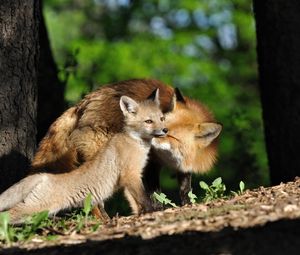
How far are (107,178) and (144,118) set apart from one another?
36.5 inches

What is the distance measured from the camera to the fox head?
9.33m

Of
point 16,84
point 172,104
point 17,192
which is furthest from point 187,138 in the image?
point 17,192

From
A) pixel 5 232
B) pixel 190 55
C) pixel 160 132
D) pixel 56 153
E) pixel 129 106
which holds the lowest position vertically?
pixel 190 55

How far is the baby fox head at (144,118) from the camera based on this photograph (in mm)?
8844

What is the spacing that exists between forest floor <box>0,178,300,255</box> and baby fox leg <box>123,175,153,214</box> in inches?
30.0

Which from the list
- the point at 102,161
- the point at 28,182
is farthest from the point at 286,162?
the point at 28,182

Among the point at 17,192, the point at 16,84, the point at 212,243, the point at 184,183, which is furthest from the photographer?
the point at 184,183

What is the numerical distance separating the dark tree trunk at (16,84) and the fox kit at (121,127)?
0.28 metres

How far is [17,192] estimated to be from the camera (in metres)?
7.95

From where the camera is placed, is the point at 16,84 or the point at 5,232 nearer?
the point at 5,232

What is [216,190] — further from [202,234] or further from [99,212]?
[202,234]

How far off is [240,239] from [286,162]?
4.15m

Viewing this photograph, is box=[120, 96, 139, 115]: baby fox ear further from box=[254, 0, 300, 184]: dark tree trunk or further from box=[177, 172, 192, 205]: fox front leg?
box=[254, 0, 300, 184]: dark tree trunk

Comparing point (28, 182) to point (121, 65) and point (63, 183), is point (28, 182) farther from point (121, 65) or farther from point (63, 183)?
point (121, 65)
